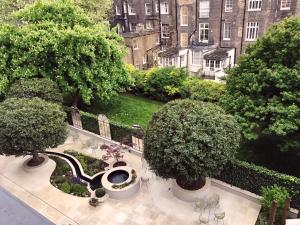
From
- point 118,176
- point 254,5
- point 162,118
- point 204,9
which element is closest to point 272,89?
point 162,118

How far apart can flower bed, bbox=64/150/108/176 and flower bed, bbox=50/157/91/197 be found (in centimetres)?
69

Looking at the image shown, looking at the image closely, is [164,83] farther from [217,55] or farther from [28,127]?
[28,127]

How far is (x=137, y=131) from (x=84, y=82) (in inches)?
214

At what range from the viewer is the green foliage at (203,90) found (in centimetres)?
2019

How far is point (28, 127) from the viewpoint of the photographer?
11969 millimetres

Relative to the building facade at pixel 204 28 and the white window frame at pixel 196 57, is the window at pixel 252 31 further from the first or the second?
the white window frame at pixel 196 57

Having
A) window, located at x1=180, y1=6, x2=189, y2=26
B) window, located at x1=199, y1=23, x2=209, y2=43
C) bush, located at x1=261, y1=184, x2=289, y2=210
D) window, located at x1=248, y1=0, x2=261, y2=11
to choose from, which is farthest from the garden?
window, located at x1=248, y1=0, x2=261, y2=11

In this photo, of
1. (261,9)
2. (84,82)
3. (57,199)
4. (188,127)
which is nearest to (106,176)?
(57,199)

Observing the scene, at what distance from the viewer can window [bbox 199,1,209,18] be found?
32.0 meters

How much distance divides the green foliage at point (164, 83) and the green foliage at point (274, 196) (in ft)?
41.7

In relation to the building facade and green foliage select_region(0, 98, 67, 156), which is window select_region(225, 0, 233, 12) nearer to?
the building facade

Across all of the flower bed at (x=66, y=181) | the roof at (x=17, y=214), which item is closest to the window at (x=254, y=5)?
the flower bed at (x=66, y=181)

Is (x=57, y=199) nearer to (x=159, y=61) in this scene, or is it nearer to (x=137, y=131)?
(x=137, y=131)

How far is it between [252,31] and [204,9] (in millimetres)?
6002
